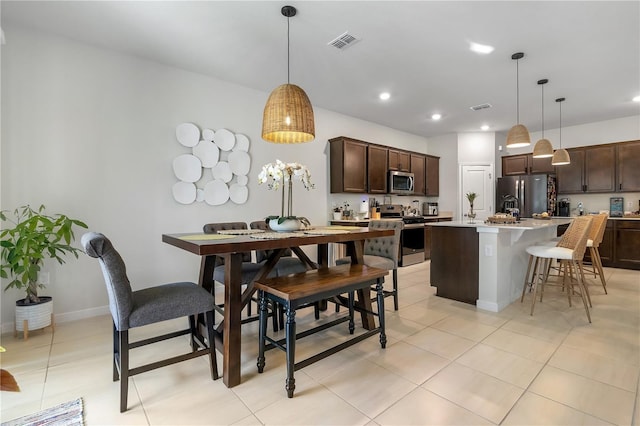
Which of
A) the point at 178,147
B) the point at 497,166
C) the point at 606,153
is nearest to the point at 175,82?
the point at 178,147

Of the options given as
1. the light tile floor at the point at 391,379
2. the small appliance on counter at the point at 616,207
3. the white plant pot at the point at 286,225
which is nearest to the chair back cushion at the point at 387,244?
the light tile floor at the point at 391,379

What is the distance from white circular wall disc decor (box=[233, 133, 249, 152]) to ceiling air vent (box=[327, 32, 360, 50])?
5.69 ft

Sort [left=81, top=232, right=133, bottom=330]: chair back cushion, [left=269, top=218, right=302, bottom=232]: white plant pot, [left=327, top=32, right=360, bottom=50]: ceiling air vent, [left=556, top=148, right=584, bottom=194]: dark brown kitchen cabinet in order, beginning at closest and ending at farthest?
[left=81, top=232, right=133, bottom=330]: chair back cushion < [left=269, top=218, right=302, bottom=232]: white plant pot < [left=327, top=32, right=360, bottom=50]: ceiling air vent < [left=556, top=148, right=584, bottom=194]: dark brown kitchen cabinet

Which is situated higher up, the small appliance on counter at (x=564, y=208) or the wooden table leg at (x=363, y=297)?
the small appliance on counter at (x=564, y=208)

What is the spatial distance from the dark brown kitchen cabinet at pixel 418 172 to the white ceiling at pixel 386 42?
1899mm

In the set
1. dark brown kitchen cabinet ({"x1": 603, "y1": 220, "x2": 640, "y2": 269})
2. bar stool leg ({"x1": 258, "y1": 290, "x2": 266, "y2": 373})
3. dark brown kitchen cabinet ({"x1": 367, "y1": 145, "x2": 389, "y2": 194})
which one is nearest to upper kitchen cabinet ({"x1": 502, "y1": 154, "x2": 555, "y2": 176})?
dark brown kitchen cabinet ({"x1": 603, "y1": 220, "x2": 640, "y2": 269})

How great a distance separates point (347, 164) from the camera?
5125mm

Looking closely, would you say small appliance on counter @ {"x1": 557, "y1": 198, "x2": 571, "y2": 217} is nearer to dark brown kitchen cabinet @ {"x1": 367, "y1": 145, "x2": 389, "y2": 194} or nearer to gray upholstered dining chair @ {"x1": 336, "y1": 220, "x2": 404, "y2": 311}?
dark brown kitchen cabinet @ {"x1": 367, "y1": 145, "x2": 389, "y2": 194}

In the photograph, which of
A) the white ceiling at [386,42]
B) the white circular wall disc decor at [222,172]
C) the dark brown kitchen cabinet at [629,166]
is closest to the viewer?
the white ceiling at [386,42]

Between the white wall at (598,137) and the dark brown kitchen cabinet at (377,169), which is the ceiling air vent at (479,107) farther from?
the white wall at (598,137)

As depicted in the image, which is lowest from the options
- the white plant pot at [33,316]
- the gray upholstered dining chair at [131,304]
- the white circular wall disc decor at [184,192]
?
the white plant pot at [33,316]

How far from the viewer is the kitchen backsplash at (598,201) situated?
18.3ft

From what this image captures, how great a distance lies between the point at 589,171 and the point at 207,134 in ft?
23.1

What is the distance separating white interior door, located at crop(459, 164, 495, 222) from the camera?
666 cm
